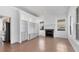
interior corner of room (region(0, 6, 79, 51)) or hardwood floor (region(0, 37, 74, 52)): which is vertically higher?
interior corner of room (region(0, 6, 79, 51))

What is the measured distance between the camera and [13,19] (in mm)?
6387

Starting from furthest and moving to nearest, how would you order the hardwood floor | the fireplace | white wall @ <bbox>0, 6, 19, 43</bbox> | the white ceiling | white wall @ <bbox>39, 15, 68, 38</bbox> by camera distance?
the fireplace, white wall @ <bbox>39, 15, 68, 38</bbox>, the white ceiling, white wall @ <bbox>0, 6, 19, 43</bbox>, the hardwood floor

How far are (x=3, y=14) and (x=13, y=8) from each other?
0.99 m

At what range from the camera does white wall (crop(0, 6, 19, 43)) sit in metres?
5.70

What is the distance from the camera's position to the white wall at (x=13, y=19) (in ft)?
18.7

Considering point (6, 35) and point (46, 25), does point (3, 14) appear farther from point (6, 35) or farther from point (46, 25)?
point (46, 25)

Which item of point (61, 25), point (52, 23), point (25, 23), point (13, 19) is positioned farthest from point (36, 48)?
point (52, 23)

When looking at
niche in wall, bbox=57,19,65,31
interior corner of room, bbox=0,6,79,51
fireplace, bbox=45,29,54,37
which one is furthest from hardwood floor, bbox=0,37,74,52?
fireplace, bbox=45,29,54,37

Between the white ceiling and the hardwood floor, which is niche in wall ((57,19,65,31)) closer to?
the white ceiling

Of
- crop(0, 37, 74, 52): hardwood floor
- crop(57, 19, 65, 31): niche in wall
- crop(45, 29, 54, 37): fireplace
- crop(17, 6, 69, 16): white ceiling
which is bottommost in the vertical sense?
crop(0, 37, 74, 52): hardwood floor

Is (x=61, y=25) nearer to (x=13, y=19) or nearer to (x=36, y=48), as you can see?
(x=13, y=19)

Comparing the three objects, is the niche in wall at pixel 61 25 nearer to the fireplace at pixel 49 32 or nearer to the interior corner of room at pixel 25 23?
the interior corner of room at pixel 25 23
